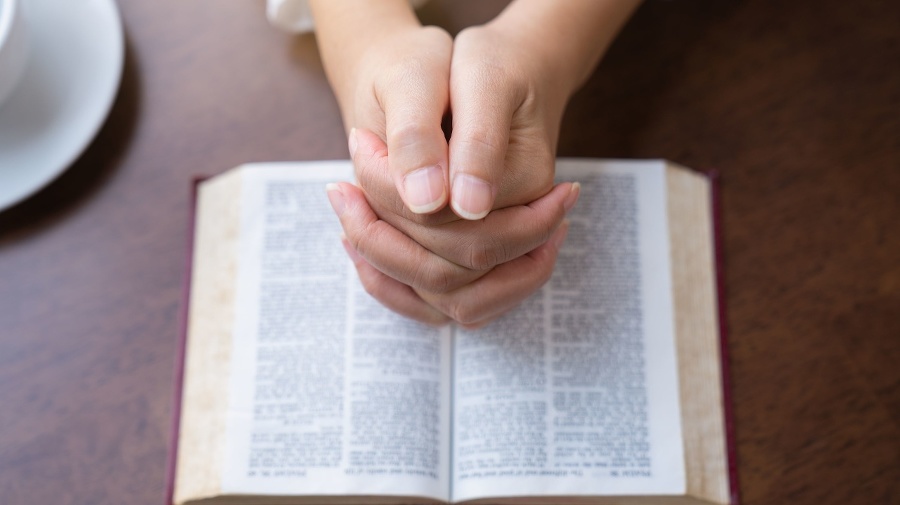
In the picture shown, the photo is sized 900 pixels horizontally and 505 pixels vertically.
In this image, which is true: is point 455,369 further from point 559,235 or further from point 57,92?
point 57,92

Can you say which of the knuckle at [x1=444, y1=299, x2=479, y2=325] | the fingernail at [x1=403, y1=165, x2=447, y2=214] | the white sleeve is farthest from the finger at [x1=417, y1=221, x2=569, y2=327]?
the white sleeve

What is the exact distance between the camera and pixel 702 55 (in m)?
0.65

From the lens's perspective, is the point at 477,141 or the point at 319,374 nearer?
the point at 477,141

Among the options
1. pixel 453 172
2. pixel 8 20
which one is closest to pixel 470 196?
pixel 453 172

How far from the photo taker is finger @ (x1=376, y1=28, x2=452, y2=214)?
43 cm

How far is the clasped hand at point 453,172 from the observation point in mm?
440

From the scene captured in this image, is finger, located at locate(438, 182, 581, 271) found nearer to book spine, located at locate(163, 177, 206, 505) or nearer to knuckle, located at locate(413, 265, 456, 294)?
knuckle, located at locate(413, 265, 456, 294)

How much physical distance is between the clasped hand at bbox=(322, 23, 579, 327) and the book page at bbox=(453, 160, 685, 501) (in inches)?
2.3

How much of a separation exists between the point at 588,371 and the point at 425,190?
0.75 feet

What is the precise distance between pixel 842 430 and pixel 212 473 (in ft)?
1.58

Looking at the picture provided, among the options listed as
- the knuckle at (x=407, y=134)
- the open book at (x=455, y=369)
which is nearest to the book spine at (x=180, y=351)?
the open book at (x=455, y=369)

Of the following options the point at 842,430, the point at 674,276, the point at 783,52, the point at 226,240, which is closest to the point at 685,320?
the point at 674,276

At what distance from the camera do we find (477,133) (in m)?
0.45

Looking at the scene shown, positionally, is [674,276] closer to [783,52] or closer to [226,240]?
[783,52]
